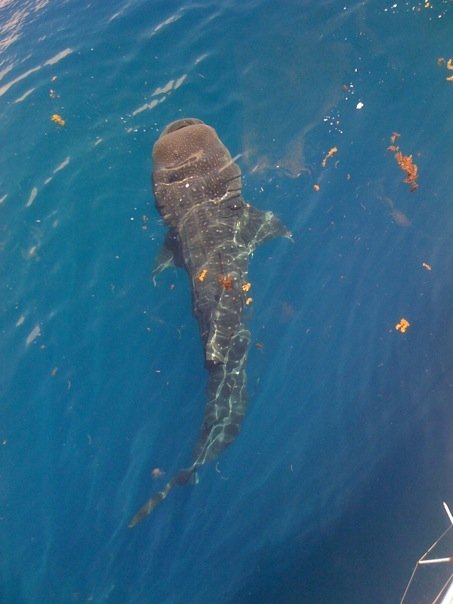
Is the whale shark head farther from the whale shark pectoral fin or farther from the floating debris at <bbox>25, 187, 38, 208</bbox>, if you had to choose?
the floating debris at <bbox>25, 187, 38, 208</bbox>

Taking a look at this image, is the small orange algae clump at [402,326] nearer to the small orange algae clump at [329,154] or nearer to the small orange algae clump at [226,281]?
the small orange algae clump at [226,281]

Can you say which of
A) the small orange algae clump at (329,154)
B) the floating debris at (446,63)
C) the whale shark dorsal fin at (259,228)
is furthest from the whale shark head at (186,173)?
the floating debris at (446,63)

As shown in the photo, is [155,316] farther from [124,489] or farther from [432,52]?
[432,52]

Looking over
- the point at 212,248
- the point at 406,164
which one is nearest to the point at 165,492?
the point at 212,248

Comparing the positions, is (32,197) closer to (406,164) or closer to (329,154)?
(329,154)

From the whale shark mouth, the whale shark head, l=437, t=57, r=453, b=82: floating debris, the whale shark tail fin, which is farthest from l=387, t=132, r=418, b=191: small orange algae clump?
the whale shark tail fin
